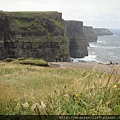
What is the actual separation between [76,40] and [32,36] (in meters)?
39.2

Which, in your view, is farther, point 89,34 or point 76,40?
point 89,34

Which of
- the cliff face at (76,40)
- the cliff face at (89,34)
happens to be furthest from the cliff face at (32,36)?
the cliff face at (89,34)

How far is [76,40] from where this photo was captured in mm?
117312

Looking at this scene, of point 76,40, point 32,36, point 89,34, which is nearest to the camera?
point 32,36

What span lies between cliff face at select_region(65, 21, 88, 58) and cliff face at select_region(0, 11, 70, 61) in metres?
26.4

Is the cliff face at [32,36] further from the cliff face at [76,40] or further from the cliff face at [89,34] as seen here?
the cliff face at [89,34]

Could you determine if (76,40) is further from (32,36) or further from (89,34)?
(89,34)

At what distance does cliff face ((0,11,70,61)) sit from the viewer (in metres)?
76.1

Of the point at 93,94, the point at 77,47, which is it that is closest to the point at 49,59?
the point at 77,47

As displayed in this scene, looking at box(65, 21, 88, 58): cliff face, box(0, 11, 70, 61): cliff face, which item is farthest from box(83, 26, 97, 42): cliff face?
box(0, 11, 70, 61): cliff face

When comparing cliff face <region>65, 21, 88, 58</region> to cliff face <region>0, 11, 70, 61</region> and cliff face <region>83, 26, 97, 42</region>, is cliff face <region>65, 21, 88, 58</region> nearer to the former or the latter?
cliff face <region>0, 11, 70, 61</region>

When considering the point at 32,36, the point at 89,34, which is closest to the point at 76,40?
the point at 32,36

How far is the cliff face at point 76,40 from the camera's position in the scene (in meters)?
114

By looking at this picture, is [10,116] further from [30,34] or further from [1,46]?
[30,34]
